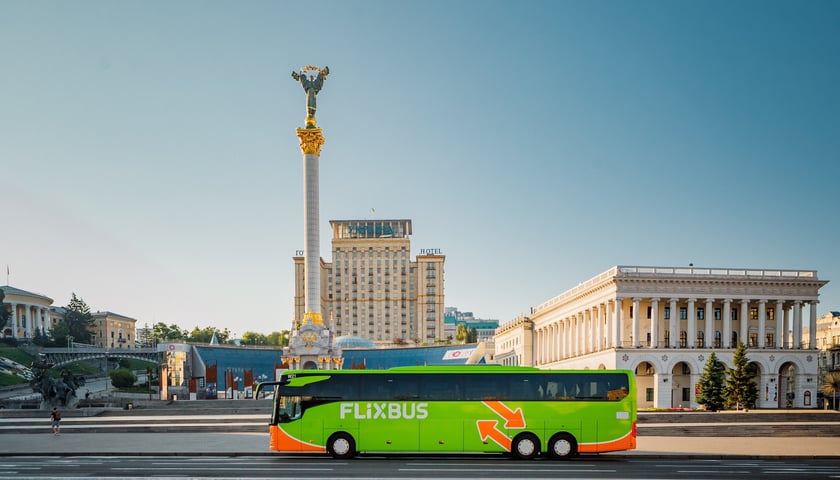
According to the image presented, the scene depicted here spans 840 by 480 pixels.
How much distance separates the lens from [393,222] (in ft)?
630

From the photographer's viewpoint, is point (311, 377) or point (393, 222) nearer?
point (311, 377)

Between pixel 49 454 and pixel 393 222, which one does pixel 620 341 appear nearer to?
pixel 49 454

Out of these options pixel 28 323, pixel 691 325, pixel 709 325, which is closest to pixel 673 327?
pixel 691 325

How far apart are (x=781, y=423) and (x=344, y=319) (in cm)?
14552

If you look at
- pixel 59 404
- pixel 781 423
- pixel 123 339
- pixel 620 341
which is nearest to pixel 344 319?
pixel 123 339

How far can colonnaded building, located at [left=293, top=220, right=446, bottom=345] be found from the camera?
181750mm

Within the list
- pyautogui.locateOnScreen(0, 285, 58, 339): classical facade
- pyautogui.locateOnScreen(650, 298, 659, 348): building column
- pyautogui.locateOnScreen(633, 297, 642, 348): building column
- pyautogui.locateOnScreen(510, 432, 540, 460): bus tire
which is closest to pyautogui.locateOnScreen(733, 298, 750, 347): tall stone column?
pyautogui.locateOnScreen(650, 298, 659, 348): building column

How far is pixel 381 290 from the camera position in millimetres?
183875

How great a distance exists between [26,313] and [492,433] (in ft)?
559

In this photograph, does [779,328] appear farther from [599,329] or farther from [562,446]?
[562,446]

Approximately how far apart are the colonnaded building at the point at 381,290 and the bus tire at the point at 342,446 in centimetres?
15393

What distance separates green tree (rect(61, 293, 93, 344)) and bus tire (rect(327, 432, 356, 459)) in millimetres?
155143

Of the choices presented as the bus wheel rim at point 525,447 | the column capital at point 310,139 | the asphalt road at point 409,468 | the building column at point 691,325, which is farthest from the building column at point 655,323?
the bus wheel rim at point 525,447

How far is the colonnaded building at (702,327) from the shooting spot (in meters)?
73.5
